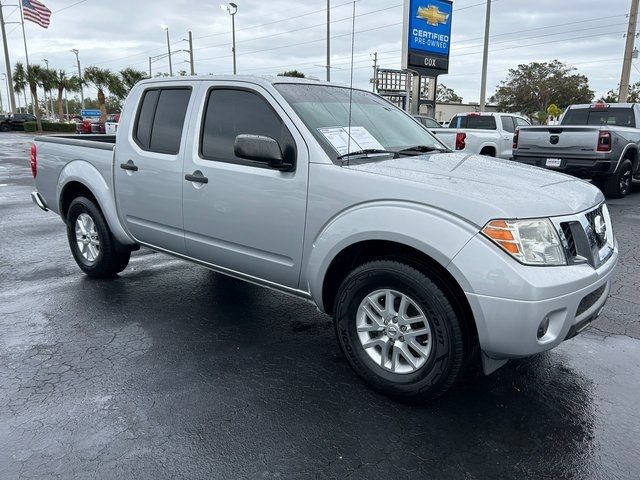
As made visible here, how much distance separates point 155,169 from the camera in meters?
4.09

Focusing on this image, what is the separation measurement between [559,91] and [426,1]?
47676 mm

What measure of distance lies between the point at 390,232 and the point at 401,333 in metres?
0.60

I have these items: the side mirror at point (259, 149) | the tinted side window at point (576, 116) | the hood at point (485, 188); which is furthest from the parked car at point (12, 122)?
the hood at point (485, 188)

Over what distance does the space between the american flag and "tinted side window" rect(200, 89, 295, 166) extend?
38138 millimetres

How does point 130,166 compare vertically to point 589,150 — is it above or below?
above

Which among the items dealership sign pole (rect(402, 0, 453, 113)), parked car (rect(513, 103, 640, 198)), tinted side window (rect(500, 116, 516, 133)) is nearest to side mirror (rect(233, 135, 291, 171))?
parked car (rect(513, 103, 640, 198))

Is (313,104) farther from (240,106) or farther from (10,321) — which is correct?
(10,321)

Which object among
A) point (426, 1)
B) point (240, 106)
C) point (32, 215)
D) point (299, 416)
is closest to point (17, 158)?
point (32, 215)

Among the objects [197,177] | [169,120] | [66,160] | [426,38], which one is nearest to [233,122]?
[197,177]

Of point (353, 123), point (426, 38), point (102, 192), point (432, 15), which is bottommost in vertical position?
point (102, 192)

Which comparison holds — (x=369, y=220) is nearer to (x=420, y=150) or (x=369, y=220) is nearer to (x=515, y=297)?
(x=515, y=297)

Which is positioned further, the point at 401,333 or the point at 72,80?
the point at 72,80

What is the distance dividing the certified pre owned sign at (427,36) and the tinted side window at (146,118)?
1373 centimetres

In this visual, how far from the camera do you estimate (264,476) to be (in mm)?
2357
